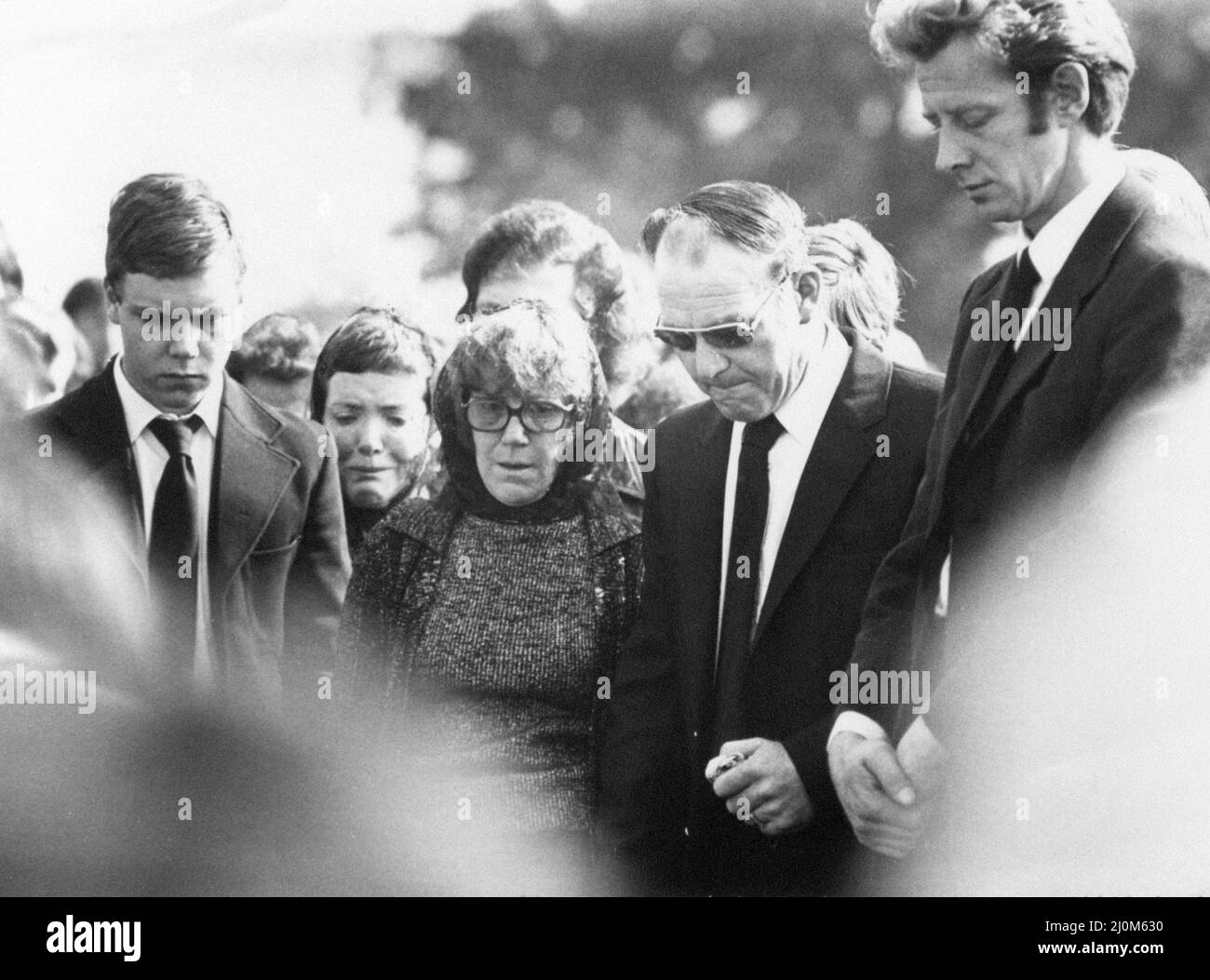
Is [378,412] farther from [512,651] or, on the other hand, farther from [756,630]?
[756,630]

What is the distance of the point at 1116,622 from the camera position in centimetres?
401

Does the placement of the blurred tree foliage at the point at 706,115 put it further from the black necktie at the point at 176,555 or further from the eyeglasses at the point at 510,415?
the black necktie at the point at 176,555

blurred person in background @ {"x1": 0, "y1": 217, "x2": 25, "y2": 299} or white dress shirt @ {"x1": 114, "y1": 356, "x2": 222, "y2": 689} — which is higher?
blurred person in background @ {"x1": 0, "y1": 217, "x2": 25, "y2": 299}

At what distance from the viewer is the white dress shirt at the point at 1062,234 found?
12.9ft

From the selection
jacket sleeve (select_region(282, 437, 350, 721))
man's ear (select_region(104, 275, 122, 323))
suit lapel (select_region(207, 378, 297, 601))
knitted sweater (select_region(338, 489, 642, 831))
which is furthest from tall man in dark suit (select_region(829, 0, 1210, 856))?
man's ear (select_region(104, 275, 122, 323))

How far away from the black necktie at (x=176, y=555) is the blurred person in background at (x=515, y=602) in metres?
0.49

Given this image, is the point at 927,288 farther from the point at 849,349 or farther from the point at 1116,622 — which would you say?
the point at 1116,622

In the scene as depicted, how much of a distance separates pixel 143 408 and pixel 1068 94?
2376 millimetres

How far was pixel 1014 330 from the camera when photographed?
3998mm

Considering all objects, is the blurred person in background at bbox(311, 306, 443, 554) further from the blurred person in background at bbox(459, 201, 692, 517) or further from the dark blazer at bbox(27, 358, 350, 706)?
the blurred person in background at bbox(459, 201, 692, 517)

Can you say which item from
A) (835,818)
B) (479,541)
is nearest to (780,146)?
(479,541)

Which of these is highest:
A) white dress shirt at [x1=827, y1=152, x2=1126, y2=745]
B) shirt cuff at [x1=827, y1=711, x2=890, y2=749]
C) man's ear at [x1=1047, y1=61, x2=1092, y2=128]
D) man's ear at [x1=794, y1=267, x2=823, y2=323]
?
man's ear at [x1=1047, y1=61, x2=1092, y2=128]

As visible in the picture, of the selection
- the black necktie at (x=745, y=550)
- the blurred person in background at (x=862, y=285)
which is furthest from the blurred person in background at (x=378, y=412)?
the blurred person in background at (x=862, y=285)

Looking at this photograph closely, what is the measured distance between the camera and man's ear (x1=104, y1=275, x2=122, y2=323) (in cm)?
426
